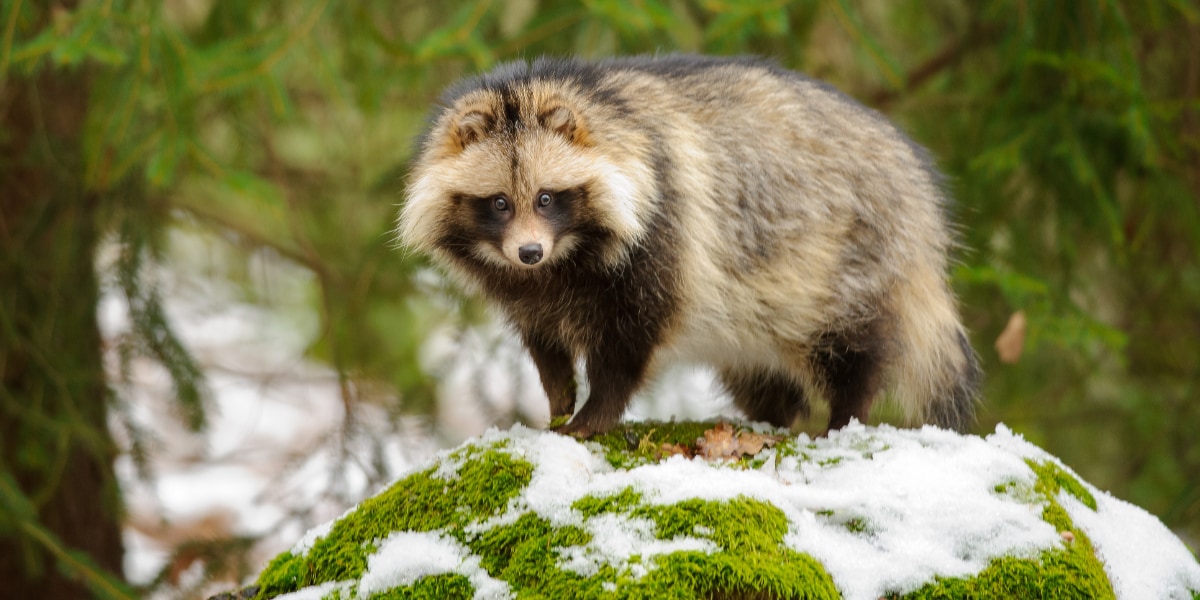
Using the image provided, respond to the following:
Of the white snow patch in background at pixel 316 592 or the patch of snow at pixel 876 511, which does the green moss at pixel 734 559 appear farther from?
the white snow patch in background at pixel 316 592

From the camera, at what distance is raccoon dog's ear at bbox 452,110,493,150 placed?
4.06 meters

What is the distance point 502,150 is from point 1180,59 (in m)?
4.80

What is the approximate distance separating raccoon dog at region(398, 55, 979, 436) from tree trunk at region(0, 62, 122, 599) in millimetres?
2627

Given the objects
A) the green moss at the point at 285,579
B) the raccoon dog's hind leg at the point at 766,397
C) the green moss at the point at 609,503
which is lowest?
the raccoon dog's hind leg at the point at 766,397

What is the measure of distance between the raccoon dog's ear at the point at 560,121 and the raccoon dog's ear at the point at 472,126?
0.21m

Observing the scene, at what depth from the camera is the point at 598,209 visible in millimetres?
4016

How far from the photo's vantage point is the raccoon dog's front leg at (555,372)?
454cm

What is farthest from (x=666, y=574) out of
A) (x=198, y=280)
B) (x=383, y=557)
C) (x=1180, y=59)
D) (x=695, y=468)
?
(x=198, y=280)

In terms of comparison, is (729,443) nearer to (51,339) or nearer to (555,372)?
(555,372)

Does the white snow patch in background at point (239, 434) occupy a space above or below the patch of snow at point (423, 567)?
below

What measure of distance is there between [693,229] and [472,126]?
0.95 m

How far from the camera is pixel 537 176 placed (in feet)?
13.0

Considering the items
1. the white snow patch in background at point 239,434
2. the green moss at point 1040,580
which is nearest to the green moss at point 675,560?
the green moss at point 1040,580

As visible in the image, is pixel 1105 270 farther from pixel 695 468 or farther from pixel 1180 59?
pixel 695 468
